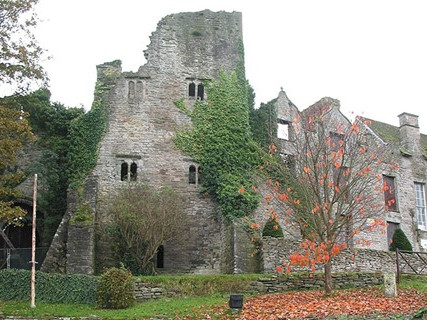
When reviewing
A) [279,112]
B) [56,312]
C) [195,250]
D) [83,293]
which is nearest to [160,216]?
[195,250]

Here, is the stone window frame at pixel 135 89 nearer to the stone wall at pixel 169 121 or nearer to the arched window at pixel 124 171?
the stone wall at pixel 169 121

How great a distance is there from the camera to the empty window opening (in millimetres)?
27766

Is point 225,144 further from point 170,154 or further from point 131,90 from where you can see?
point 131,90

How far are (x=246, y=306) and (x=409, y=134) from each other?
20.7m

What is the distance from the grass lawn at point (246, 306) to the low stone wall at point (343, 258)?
4005mm

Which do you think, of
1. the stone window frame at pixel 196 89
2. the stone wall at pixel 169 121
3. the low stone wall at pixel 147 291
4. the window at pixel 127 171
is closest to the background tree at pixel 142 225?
the stone wall at pixel 169 121

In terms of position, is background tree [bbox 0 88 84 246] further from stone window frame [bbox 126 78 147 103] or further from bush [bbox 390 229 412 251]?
bush [bbox 390 229 412 251]

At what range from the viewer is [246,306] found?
19656 mm

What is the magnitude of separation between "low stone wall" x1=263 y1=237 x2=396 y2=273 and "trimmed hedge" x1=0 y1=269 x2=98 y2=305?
7.50 metres

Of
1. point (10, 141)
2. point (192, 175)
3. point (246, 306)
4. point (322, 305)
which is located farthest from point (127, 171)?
point (322, 305)

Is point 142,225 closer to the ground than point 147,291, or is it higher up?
higher up

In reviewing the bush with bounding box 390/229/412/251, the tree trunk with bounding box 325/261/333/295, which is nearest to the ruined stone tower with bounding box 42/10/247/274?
the tree trunk with bounding box 325/261/333/295

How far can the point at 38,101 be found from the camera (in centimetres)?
2988

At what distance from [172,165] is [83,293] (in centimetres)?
889
